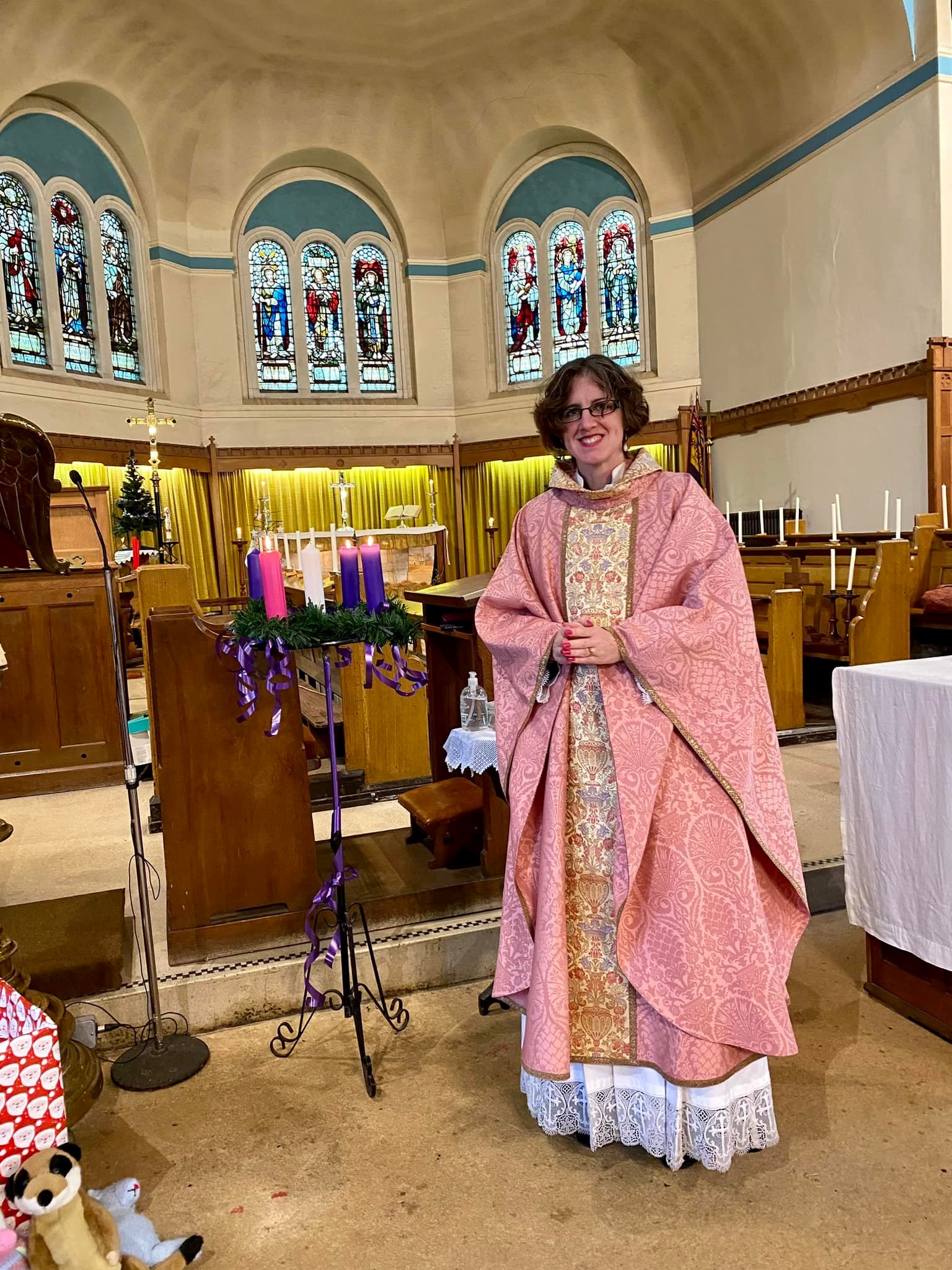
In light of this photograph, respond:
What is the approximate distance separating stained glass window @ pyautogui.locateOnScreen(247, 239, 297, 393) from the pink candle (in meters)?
12.5

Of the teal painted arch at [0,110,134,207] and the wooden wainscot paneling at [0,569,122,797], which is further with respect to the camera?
the teal painted arch at [0,110,134,207]

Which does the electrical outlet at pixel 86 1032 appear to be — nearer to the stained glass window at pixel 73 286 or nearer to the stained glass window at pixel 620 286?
the stained glass window at pixel 73 286

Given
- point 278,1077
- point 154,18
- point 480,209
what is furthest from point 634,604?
point 480,209

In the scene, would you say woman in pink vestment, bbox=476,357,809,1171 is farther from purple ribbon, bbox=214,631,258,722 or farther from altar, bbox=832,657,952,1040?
purple ribbon, bbox=214,631,258,722

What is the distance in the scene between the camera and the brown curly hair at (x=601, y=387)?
80.0 inches

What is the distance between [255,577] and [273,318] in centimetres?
1276

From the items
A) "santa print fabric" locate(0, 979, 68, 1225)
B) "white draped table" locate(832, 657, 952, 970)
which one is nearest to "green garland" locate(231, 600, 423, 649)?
"santa print fabric" locate(0, 979, 68, 1225)

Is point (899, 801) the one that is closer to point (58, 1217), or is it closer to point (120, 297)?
point (58, 1217)

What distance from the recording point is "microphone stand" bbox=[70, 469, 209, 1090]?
95.4 inches

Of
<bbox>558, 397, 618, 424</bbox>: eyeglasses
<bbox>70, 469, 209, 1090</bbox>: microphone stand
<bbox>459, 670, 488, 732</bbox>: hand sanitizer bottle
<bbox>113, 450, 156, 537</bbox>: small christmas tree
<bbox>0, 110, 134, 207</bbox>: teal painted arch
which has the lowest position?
<bbox>70, 469, 209, 1090</bbox>: microphone stand

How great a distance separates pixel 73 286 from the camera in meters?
11.9

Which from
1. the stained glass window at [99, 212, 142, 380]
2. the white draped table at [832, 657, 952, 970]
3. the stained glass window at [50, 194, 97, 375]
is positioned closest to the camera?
the white draped table at [832, 657, 952, 970]

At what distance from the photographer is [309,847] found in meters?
2.97

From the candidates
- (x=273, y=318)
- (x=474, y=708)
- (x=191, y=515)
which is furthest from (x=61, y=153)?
(x=474, y=708)
